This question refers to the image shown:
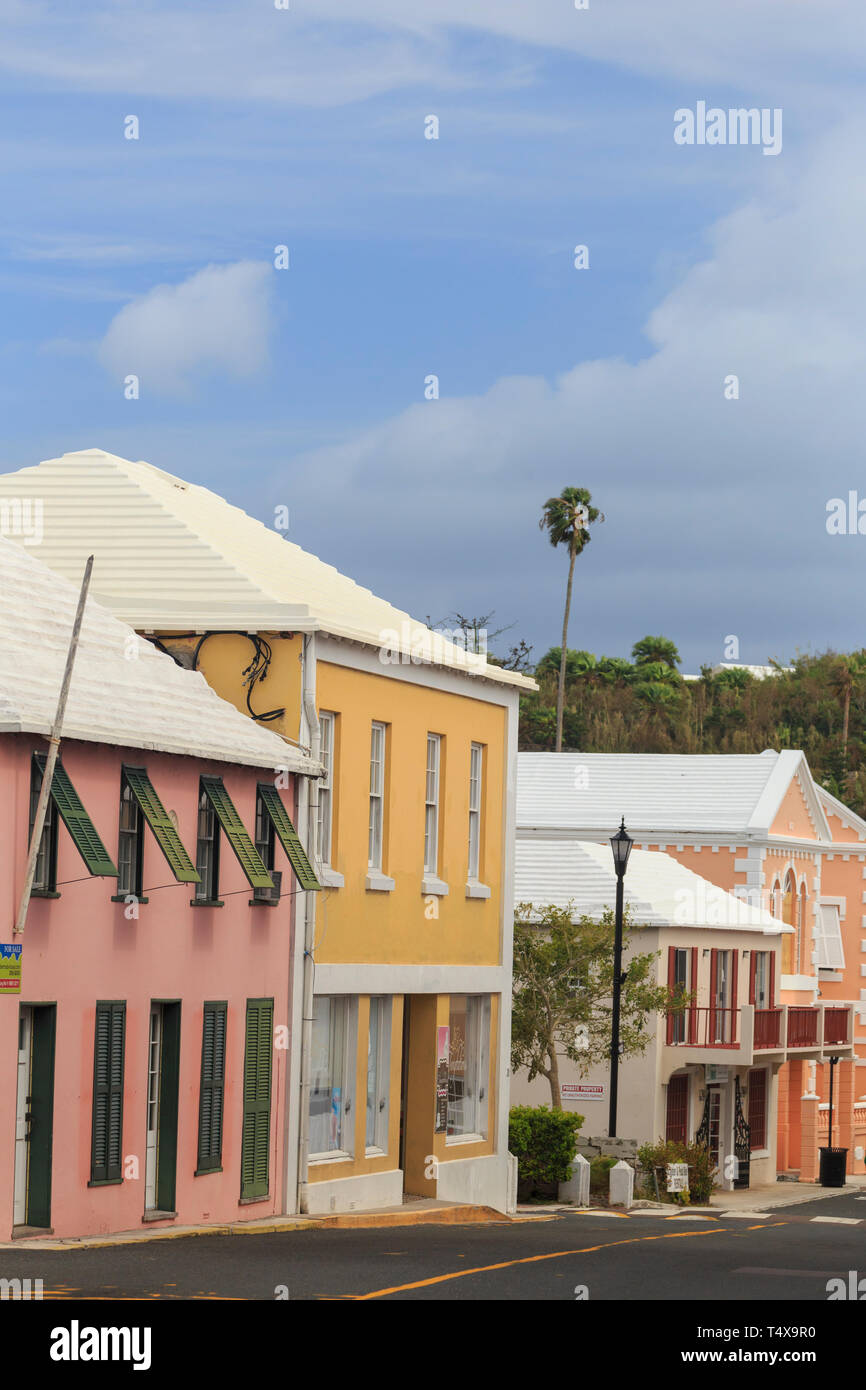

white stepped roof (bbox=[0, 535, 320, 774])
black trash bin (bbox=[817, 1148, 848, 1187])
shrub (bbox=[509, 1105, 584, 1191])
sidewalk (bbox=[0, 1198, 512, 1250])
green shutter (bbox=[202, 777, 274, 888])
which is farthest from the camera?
black trash bin (bbox=[817, 1148, 848, 1187])

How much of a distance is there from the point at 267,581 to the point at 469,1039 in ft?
28.6

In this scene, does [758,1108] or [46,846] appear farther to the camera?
[758,1108]

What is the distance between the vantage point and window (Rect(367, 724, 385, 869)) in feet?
92.1

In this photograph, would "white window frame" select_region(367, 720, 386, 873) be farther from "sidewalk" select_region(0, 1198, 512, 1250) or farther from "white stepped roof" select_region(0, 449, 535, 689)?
"sidewalk" select_region(0, 1198, 512, 1250)

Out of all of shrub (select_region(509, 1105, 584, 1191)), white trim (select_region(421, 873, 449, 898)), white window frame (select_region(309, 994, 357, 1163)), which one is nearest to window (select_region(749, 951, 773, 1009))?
shrub (select_region(509, 1105, 584, 1191))

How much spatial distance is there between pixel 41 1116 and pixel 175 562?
352 inches

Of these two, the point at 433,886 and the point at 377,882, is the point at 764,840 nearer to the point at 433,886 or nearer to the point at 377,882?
the point at 433,886

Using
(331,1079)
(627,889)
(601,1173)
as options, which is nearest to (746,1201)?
(601,1173)

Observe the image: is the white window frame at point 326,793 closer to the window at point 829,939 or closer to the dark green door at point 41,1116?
the dark green door at point 41,1116

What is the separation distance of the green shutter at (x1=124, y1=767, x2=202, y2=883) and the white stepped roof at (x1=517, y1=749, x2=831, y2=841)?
30004mm

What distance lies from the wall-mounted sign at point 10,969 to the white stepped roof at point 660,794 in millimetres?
32517

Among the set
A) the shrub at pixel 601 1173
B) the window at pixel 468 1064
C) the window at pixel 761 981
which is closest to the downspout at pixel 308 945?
the window at pixel 468 1064

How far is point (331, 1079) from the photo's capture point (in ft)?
88.0
